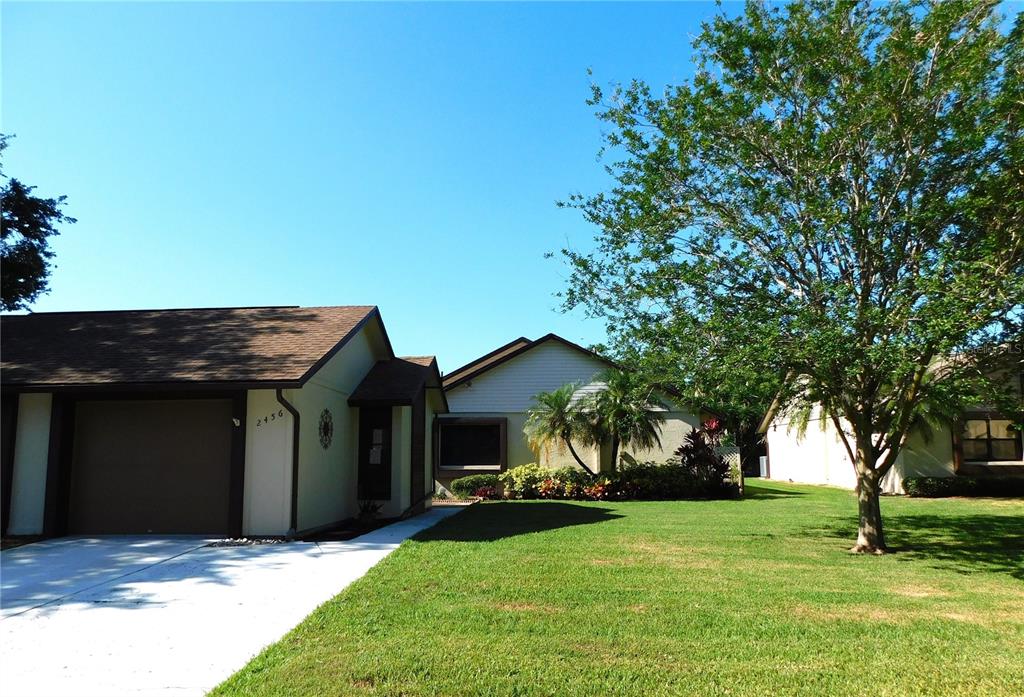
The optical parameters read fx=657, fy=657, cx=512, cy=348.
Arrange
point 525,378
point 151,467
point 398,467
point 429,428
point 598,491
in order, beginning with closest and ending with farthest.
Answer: point 151,467, point 398,467, point 429,428, point 598,491, point 525,378

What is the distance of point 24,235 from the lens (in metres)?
24.4

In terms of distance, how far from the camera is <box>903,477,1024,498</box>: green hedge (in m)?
21.5

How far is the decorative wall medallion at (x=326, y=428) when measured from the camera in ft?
43.0

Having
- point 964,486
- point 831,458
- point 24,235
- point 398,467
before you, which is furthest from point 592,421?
point 24,235

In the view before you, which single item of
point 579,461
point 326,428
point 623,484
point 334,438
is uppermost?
point 326,428

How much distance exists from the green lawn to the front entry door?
154 inches

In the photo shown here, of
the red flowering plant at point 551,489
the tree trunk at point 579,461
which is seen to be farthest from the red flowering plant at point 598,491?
the red flowering plant at point 551,489

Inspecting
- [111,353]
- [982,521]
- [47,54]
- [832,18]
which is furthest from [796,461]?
[47,54]

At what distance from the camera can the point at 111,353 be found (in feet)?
42.6

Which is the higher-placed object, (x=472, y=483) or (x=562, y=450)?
(x=562, y=450)

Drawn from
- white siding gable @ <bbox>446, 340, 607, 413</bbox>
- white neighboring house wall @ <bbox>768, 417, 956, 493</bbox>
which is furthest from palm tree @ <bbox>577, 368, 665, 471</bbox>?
white neighboring house wall @ <bbox>768, 417, 956, 493</bbox>

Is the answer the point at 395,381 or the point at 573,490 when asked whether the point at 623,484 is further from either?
the point at 395,381

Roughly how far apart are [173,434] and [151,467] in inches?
28.2

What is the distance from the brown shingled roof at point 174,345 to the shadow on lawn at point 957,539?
1036 centimetres
